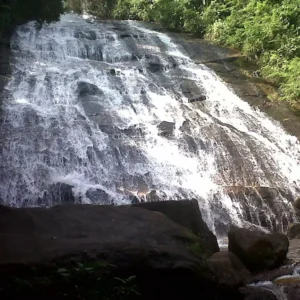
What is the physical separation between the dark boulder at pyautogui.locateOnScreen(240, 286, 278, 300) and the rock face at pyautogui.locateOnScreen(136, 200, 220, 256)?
1.17 m

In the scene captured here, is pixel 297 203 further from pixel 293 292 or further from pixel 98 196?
pixel 293 292

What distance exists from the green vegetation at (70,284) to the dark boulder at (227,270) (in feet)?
5.17

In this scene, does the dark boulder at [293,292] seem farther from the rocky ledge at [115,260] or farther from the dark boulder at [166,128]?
the dark boulder at [166,128]

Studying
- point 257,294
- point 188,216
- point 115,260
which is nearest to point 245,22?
point 188,216

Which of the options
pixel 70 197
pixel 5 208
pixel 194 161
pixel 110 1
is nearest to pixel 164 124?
pixel 194 161

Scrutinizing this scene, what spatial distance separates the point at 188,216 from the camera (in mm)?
7785

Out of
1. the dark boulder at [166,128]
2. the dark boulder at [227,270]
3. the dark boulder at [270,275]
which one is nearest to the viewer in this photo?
the dark boulder at [227,270]

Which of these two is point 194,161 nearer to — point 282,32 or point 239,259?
point 239,259

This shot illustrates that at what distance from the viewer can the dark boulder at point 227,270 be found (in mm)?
6053

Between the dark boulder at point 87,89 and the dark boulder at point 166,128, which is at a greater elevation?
the dark boulder at point 87,89

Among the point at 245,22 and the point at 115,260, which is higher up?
the point at 245,22

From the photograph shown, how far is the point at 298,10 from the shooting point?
1970 cm

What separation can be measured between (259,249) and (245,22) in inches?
616

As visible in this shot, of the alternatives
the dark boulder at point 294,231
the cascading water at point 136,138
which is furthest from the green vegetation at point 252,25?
the dark boulder at point 294,231
